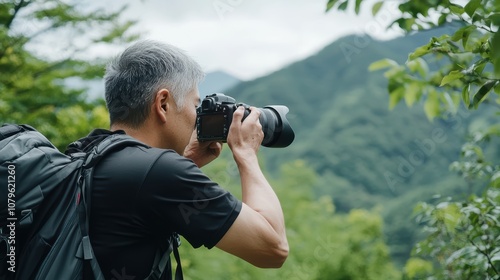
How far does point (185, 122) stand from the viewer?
175 cm

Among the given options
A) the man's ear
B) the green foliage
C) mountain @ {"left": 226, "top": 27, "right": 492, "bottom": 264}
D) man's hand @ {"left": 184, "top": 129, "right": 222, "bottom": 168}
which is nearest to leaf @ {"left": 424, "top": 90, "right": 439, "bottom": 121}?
man's hand @ {"left": 184, "top": 129, "right": 222, "bottom": 168}

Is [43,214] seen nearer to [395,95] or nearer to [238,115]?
[238,115]

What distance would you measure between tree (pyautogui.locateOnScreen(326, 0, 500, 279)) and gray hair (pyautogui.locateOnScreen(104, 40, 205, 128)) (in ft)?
1.85

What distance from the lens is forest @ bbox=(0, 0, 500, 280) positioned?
6.81ft

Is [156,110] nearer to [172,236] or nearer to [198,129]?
[198,129]

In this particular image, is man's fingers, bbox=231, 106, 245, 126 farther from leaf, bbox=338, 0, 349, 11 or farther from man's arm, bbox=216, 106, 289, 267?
leaf, bbox=338, 0, 349, 11

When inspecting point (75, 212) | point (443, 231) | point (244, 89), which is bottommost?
point (244, 89)

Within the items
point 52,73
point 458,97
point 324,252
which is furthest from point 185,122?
point 324,252

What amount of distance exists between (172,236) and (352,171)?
176 ft

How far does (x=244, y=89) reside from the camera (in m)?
73.2

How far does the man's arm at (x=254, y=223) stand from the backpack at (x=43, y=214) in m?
0.21

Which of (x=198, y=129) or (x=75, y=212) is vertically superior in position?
(x=75, y=212)

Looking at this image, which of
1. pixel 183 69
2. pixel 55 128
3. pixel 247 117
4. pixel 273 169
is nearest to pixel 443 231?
pixel 247 117

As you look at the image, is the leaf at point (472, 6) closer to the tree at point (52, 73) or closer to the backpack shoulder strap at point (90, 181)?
the backpack shoulder strap at point (90, 181)
